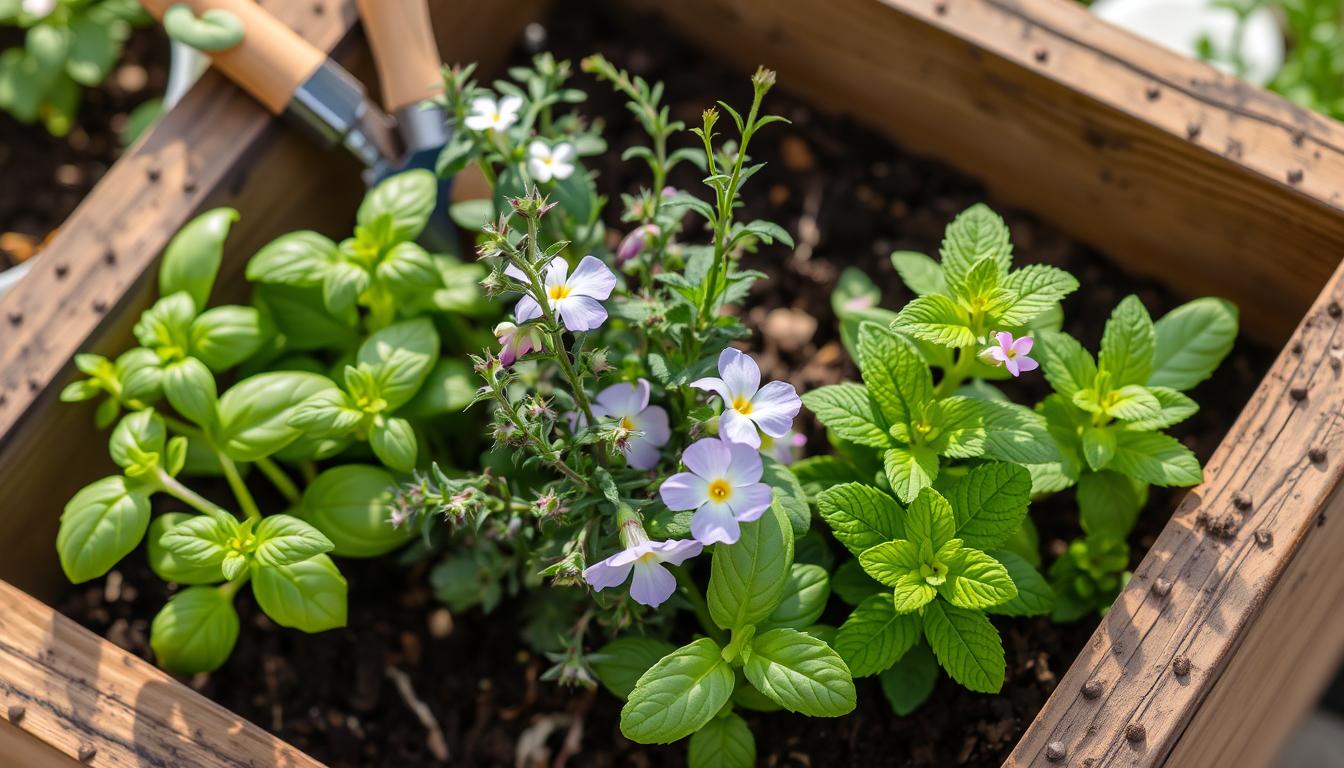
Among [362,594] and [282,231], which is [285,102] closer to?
[282,231]

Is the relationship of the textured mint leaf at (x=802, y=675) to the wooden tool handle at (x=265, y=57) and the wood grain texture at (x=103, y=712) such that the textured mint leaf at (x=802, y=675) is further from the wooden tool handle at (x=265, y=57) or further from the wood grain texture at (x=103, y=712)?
the wooden tool handle at (x=265, y=57)

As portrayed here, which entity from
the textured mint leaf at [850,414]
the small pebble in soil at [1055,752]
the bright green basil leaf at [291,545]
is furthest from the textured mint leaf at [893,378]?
the bright green basil leaf at [291,545]

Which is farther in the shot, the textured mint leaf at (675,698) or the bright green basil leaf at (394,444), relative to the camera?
the bright green basil leaf at (394,444)

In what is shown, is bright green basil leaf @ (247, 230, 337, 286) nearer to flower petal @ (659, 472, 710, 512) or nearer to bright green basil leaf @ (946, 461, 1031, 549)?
flower petal @ (659, 472, 710, 512)

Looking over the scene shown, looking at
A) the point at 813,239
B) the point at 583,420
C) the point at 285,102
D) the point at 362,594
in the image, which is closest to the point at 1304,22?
the point at 813,239

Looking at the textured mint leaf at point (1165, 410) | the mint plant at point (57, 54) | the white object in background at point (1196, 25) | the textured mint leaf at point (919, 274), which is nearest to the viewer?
the textured mint leaf at point (1165, 410)

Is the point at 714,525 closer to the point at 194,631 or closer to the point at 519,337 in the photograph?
the point at 519,337
